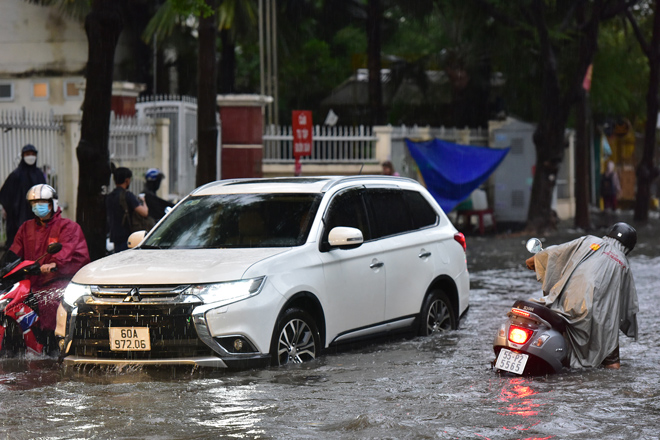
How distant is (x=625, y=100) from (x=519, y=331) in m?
24.8

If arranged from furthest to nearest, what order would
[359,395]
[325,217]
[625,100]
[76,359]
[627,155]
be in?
[627,155]
[625,100]
[325,217]
[76,359]
[359,395]

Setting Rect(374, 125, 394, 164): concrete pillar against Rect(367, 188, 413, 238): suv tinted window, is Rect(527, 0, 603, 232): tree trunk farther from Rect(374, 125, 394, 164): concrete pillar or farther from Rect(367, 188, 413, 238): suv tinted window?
Rect(367, 188, 413, 238): suv tinted window

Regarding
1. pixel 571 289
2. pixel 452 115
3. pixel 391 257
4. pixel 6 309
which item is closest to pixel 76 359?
pixel 6 309

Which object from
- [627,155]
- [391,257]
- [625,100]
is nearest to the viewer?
[391,257]

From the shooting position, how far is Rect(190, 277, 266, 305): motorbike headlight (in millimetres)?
7121

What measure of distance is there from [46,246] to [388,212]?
298 cm

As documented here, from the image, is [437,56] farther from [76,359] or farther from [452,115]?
[76,359]

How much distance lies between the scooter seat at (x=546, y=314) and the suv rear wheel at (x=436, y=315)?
5.65ft

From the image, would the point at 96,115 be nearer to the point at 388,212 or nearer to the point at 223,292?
the point at 388,212

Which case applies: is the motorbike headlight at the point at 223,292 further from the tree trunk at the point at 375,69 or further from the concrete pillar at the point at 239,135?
the tree trunk at the point at 375,69

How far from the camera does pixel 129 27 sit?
2930 cm

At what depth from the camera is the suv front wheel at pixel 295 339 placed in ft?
24.3

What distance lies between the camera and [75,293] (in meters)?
7.47

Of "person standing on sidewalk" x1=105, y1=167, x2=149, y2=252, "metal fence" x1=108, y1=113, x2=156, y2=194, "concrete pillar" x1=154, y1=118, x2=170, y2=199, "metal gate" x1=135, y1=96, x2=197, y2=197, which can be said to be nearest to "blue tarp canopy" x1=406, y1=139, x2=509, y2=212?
"metal gate" x1=135, y1=96, x2=197, y2=197
